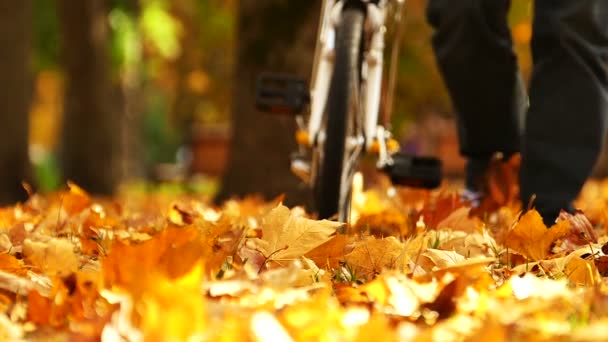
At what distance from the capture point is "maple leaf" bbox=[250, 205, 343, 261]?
2191 millimetres

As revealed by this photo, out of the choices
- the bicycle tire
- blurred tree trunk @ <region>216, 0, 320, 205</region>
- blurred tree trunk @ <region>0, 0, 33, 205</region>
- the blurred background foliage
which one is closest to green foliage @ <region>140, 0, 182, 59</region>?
the blurred background foliage

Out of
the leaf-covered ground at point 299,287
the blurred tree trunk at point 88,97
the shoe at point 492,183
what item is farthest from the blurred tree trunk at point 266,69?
the blurred tree trunk at point 88,97

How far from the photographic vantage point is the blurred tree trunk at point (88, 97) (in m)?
12.5

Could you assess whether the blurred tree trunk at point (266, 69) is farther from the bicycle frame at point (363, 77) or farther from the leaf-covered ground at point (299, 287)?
the leaf-covered ground at point (299, 287)

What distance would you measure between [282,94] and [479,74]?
682 millimetres

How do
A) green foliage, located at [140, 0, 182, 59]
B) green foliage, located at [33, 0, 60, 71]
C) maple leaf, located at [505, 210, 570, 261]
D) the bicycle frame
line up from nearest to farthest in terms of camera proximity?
maple leaf, located at [505, 210, 570, 261] < the bicycle frame < green foliage, located at [33, 0, 60, 71] < green foliage, located at [140, 0, 182, 59]

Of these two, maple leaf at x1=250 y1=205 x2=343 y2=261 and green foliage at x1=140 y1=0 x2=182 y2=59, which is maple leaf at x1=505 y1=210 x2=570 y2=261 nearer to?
maple leaf at x1=250 y1=205 x2=343 y2=261

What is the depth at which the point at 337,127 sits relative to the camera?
2.93m

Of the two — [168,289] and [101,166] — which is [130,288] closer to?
[168,289]

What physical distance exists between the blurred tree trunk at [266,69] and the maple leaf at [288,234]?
4420mm

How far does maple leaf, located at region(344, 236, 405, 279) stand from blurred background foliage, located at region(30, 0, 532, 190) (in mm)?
2576

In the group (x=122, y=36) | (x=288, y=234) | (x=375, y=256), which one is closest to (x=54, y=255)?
(x=288, y=234)

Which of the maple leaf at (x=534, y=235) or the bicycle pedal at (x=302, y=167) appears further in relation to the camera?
the bicycle pedal at (x=302, y=167)

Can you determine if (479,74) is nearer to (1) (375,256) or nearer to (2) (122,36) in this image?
(1) (375,256)
